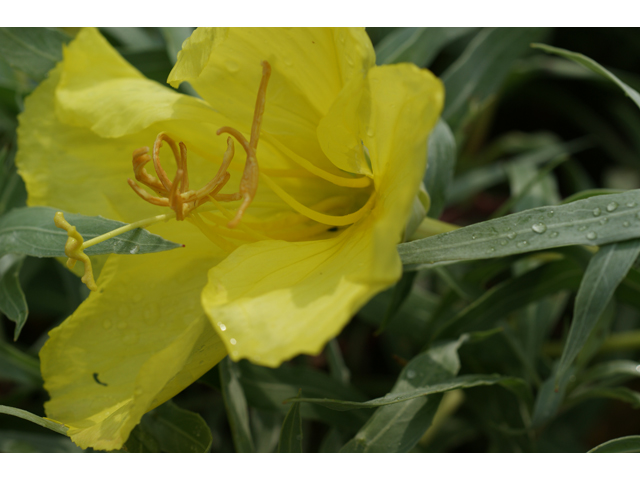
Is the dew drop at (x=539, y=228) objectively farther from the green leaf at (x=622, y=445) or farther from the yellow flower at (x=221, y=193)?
the green leaf at (x=622, y=445)

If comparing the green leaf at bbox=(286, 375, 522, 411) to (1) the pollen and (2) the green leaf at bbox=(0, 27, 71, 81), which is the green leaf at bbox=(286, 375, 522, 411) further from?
(2) the green leaf at bbox=(0, 27, 71, 81)

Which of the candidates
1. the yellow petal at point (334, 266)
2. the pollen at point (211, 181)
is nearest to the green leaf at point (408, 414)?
the yellow petal at point (334, 266)

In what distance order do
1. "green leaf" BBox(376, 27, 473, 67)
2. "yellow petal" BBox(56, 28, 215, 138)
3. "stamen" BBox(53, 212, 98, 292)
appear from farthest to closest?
"green leaf" BBox(376, 27, 473, 67)
"yellow petal" BBox(56, 28, 215, 138)
"stamen" BBox(53, 212, 98, 292)

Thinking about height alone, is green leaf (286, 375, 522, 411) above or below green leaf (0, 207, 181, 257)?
below

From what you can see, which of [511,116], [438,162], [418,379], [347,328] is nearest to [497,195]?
[511,116]

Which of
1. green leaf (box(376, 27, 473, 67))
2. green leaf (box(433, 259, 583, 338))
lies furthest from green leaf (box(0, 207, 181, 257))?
green leaf (box(376, 27, 473, 67))
